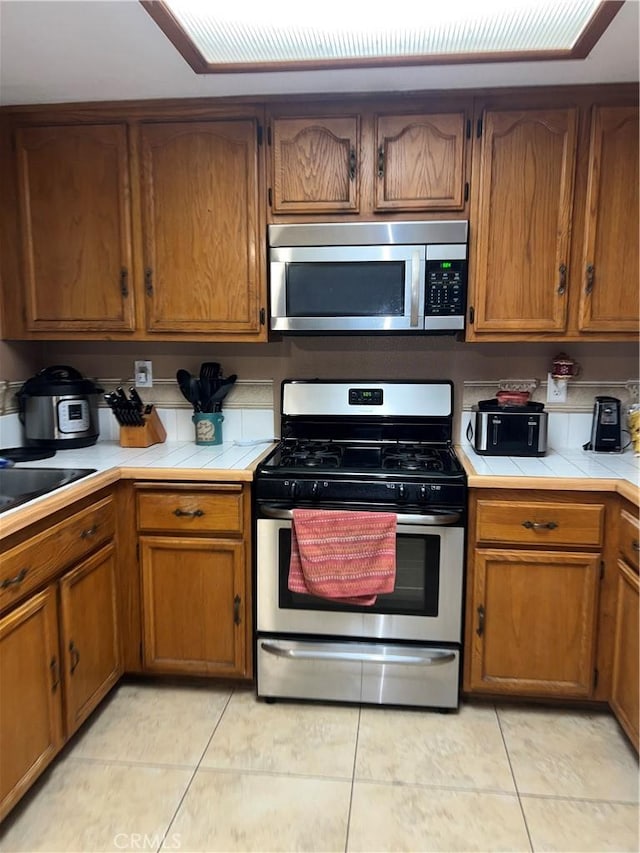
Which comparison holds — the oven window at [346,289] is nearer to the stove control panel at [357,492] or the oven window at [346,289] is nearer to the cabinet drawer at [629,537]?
the stove control panel at [357,492]

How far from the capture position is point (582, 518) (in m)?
1.96

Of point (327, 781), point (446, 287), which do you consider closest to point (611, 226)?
→ point (446, 287)

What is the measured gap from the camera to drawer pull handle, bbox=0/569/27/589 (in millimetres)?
1483

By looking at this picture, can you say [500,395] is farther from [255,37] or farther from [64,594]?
[64,594]

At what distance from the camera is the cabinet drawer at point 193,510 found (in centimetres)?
207

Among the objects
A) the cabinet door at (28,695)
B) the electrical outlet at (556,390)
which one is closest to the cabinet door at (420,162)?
the electrical outlet at (556,390)

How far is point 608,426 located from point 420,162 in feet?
4.14

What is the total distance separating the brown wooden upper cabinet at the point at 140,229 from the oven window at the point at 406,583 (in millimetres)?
938

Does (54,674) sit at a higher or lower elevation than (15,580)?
lower

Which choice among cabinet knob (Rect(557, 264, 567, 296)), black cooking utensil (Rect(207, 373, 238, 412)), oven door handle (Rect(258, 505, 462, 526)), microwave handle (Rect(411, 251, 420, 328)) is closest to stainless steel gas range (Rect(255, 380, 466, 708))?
oven door handle (Rect(258, 505, 462, 526))

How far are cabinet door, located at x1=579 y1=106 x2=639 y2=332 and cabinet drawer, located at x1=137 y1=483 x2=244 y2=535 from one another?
1.45 m

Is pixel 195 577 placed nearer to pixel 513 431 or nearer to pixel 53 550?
pixel 53 550

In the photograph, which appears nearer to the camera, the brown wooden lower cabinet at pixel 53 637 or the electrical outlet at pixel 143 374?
the brown wooden lower cabinet at pixel 53 637

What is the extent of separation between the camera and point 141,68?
1953 mm
